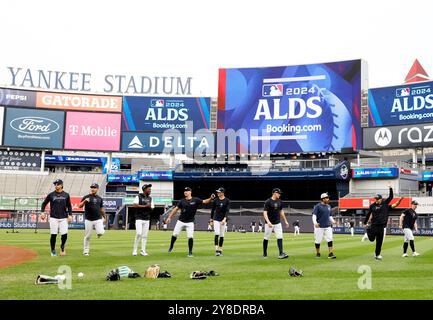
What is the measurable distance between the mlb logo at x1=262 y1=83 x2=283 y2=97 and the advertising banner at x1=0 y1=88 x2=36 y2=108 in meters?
32.2

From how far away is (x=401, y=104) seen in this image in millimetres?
64125

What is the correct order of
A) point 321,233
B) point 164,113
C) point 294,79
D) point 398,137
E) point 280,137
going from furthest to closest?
1. point 164,113
2. point 294,79
3. point 280,137
4. point 398,137
5. point 321,233

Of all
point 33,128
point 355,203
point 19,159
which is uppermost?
point 33,128

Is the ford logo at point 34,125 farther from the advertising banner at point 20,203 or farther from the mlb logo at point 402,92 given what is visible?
the mlb logo at point 402,92

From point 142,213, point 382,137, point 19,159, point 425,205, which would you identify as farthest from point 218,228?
point 19,159

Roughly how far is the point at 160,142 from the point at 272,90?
1701 centimetres

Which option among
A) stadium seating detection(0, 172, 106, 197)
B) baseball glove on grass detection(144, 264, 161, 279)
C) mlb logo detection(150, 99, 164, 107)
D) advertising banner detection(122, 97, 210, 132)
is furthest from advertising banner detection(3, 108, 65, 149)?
baseball glove on grass detection(144, 264, 161, 279)

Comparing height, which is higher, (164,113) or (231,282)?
(164,113)

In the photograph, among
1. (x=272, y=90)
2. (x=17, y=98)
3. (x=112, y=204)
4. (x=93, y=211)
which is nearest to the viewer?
(x=93, y=211)

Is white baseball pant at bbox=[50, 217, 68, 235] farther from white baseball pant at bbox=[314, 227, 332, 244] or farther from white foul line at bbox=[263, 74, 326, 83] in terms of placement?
white foul line at bbox=[263, 74, 326, 83]

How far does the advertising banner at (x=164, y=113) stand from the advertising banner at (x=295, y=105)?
324 centimetres

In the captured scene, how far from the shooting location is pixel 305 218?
57.1 metres

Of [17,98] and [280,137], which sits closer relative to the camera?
[280,137]

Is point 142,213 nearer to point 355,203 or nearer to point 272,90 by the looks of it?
point 355,203
